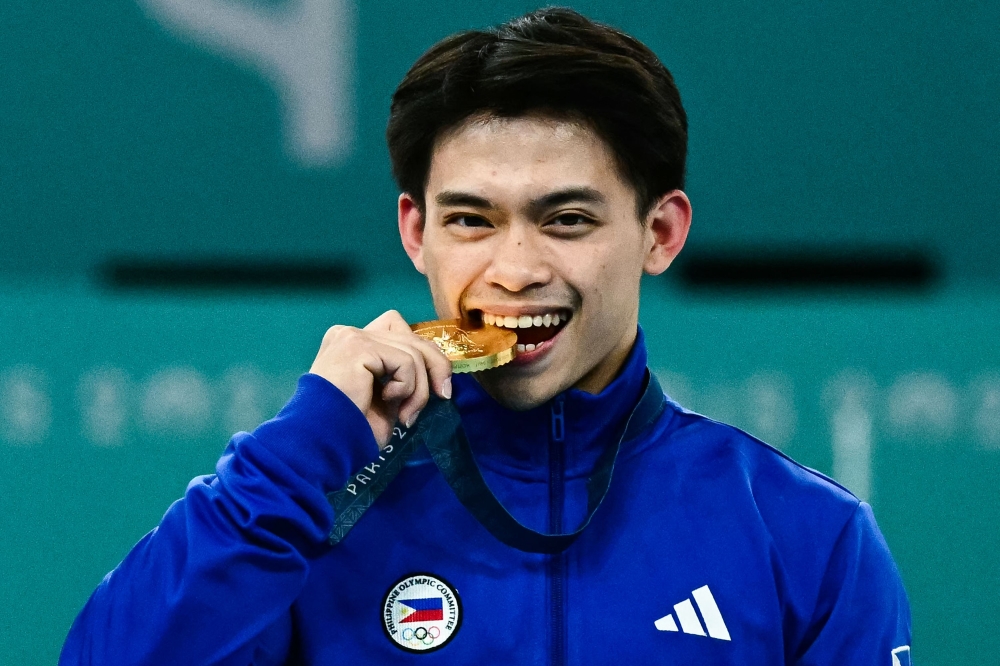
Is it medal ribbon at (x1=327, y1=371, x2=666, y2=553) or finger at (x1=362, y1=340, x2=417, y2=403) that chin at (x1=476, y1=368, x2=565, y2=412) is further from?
finger at (x1=362, y1=340, x2=417, y2=403)

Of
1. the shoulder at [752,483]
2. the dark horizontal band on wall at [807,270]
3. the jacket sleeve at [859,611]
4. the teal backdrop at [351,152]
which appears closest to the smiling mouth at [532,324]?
the shoulder at [752,483]

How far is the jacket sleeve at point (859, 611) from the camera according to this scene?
1602 millimetres

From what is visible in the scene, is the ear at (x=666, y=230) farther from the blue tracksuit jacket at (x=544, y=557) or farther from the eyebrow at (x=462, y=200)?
the eyebrow at (x=462, y=200)

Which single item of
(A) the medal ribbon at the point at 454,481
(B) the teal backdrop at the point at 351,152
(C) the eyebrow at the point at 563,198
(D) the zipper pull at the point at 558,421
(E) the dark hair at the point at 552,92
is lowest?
(A) the medal ribbon at the point at 454,481

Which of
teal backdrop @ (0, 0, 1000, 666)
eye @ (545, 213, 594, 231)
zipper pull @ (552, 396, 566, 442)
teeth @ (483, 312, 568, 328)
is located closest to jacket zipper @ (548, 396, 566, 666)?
zipper pull @ (552, 396, 566, 442)

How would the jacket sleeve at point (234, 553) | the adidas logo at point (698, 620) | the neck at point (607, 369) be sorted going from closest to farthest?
the jacket sleeve at point (234, 553) < the adidas logo at point (698, 620) < the neck at point (607, 369)

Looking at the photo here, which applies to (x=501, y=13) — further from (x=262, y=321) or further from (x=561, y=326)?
(x=561, y=326)

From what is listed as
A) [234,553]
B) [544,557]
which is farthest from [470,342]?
[234,553]

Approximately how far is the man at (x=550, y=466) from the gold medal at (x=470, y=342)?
22mm

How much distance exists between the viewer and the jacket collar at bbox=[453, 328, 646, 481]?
1.70 m

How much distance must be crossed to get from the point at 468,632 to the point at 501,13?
2386 mm

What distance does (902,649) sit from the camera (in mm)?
1622

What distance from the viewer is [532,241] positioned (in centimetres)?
164

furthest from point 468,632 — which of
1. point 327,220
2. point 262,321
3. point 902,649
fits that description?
point 327,220
